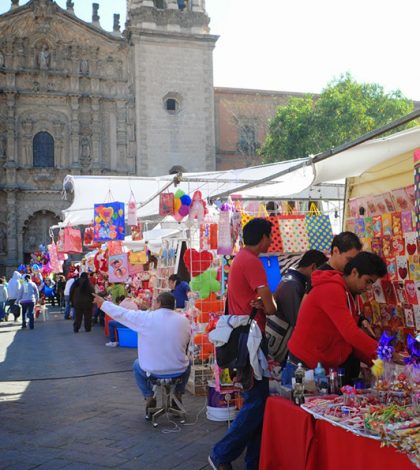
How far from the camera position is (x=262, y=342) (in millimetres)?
4152

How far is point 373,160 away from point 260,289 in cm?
191

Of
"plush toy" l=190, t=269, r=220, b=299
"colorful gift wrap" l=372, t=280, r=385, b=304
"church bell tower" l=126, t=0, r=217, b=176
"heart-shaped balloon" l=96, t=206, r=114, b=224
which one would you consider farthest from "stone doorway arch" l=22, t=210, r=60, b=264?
"colorful gift wrap" l=372, t=280, r=385, b=304

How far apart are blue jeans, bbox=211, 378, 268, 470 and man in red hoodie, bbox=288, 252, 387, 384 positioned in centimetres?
50

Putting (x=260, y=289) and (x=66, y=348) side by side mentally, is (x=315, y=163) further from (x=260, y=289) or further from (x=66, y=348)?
(x=66, y=348)

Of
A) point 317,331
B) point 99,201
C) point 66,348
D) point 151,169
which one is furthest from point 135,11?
point 317,331

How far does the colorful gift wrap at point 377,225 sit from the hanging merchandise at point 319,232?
47.2 inches

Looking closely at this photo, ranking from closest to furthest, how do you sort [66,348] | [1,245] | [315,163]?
[315,163], [66,348], [1,245]

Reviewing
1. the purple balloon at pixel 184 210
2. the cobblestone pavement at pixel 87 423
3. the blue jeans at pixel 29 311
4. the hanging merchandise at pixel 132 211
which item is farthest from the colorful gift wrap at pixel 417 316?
the blue jeans at pixel 29 311

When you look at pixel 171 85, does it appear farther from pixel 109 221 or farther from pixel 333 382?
pixel 333 382

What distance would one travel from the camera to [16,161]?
31.5m

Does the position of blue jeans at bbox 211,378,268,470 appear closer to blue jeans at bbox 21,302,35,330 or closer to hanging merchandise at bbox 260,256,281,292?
hanging merchandise at bbox 260,256,281,292

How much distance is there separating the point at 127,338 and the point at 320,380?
884 centimetres

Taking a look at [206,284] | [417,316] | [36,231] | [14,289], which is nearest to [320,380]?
[417,316]

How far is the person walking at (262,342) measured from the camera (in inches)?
160
